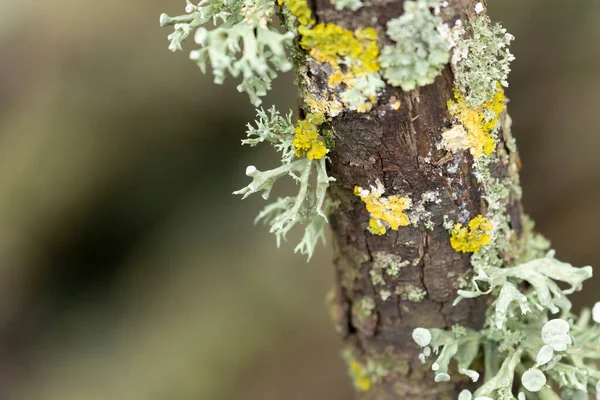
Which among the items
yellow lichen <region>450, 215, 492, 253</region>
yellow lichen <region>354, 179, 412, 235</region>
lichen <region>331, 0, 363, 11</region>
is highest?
lichen <region>331, 0, 363, 11</region>

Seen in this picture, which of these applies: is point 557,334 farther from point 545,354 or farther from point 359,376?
point 359,376

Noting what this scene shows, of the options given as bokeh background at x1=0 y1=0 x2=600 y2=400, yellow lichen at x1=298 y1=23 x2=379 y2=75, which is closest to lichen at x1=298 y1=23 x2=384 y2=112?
yellow lichen at x1=298 y1=23 x2=379 y2=75

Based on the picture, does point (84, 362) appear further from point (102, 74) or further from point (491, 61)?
point (491, 61)

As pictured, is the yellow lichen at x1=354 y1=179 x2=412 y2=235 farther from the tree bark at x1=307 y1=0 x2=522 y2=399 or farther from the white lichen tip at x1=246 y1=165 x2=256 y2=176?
the white lichen tip at x1=246 y1=165 x2=256 y2=176

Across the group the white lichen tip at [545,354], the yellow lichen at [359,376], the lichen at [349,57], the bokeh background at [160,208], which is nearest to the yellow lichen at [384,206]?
the lichen at [349,57]

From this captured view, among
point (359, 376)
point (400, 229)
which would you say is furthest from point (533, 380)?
point (359, 376)
